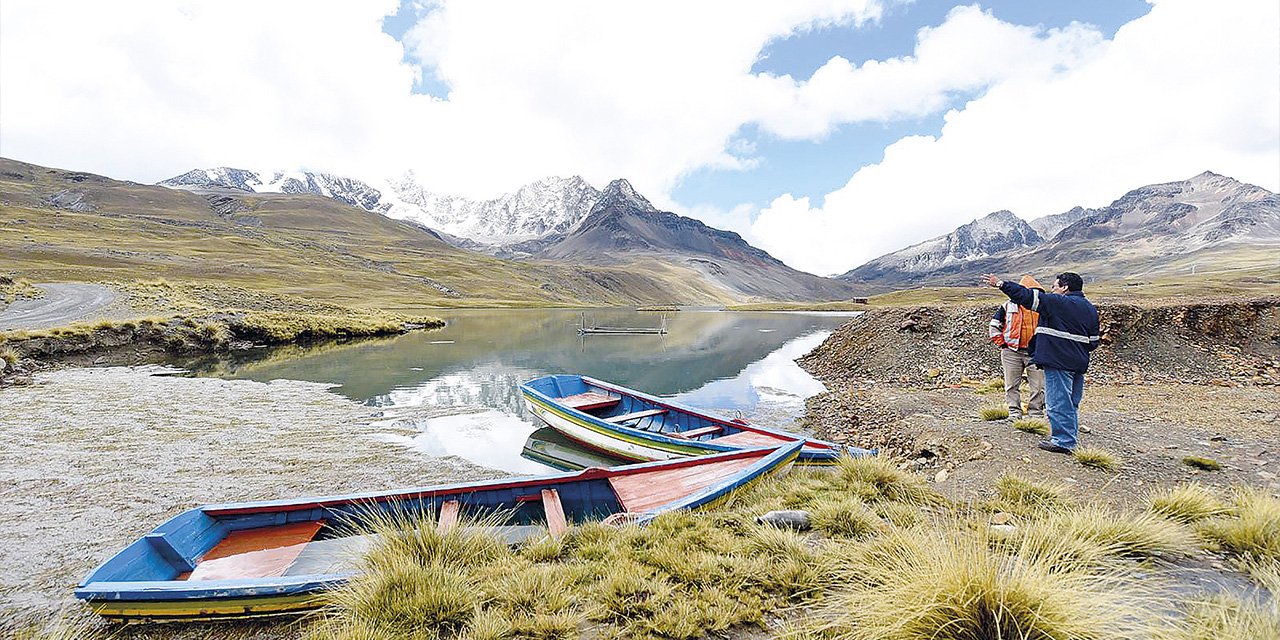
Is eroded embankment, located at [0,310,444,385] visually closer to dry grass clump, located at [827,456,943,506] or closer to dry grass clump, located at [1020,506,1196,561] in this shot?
dry grass clump, located at [827,456,943,506]

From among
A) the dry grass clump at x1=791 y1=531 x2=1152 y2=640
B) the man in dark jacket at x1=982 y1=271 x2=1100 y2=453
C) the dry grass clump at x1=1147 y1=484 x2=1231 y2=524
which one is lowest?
the dry grass clump at x1=1147 y1=484 x2=1231 y2=524

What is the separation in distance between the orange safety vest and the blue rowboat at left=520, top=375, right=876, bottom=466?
373cm

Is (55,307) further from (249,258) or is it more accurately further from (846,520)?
(249,258)

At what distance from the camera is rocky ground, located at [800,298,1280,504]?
792cm

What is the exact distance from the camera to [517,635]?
12.1 feet

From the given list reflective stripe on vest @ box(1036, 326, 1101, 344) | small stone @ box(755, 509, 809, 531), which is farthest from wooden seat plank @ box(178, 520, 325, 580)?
reflective stripe on vest @ box(1036, 326, 1101, 344)

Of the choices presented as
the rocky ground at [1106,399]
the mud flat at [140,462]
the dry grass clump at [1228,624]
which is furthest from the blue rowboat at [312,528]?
the dry grass clump at [1228,624]

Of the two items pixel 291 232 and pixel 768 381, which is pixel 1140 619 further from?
pixel 291 232

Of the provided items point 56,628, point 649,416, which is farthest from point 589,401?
point 56,628

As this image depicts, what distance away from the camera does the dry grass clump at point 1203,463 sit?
7574mm

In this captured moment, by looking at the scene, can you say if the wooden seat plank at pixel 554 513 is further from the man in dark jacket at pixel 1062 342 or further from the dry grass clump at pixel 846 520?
the man in dark jacket at pixel 1062 342

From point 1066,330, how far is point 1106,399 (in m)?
9.49

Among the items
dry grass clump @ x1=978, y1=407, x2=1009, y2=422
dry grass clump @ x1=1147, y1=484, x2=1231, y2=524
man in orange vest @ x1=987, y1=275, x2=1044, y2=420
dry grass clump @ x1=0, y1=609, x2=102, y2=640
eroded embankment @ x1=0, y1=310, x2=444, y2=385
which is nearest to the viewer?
dry grass clump @ x1=0, y1=609, x2=102, y2=640

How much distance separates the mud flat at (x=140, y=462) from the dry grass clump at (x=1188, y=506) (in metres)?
11.0
